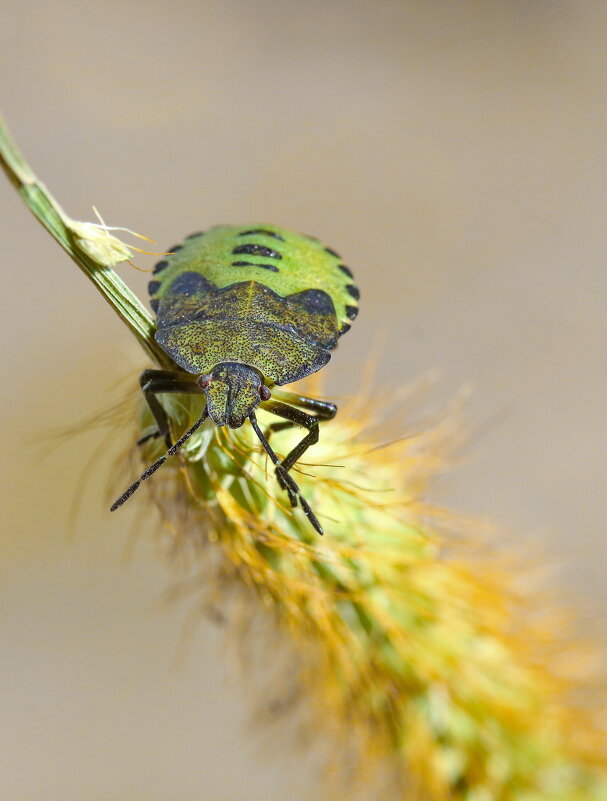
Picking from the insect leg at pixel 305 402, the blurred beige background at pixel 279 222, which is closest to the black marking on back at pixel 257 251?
the insect leg at pixel 305 402

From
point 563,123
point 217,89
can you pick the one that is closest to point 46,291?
point 217,89

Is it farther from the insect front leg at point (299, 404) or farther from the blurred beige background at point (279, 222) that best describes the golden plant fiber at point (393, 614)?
the blurred beige background at point (279, 222)

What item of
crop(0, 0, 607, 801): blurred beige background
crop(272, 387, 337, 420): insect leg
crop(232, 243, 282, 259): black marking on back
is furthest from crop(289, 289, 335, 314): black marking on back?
crop(0, 0, 607, 801): blurred beige background

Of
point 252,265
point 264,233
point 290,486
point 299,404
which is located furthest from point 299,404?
point 264,233

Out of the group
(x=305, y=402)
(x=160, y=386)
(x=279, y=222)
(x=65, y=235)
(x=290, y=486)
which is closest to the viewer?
(x=65, y=235)

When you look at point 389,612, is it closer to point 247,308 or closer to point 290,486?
point 290,486
